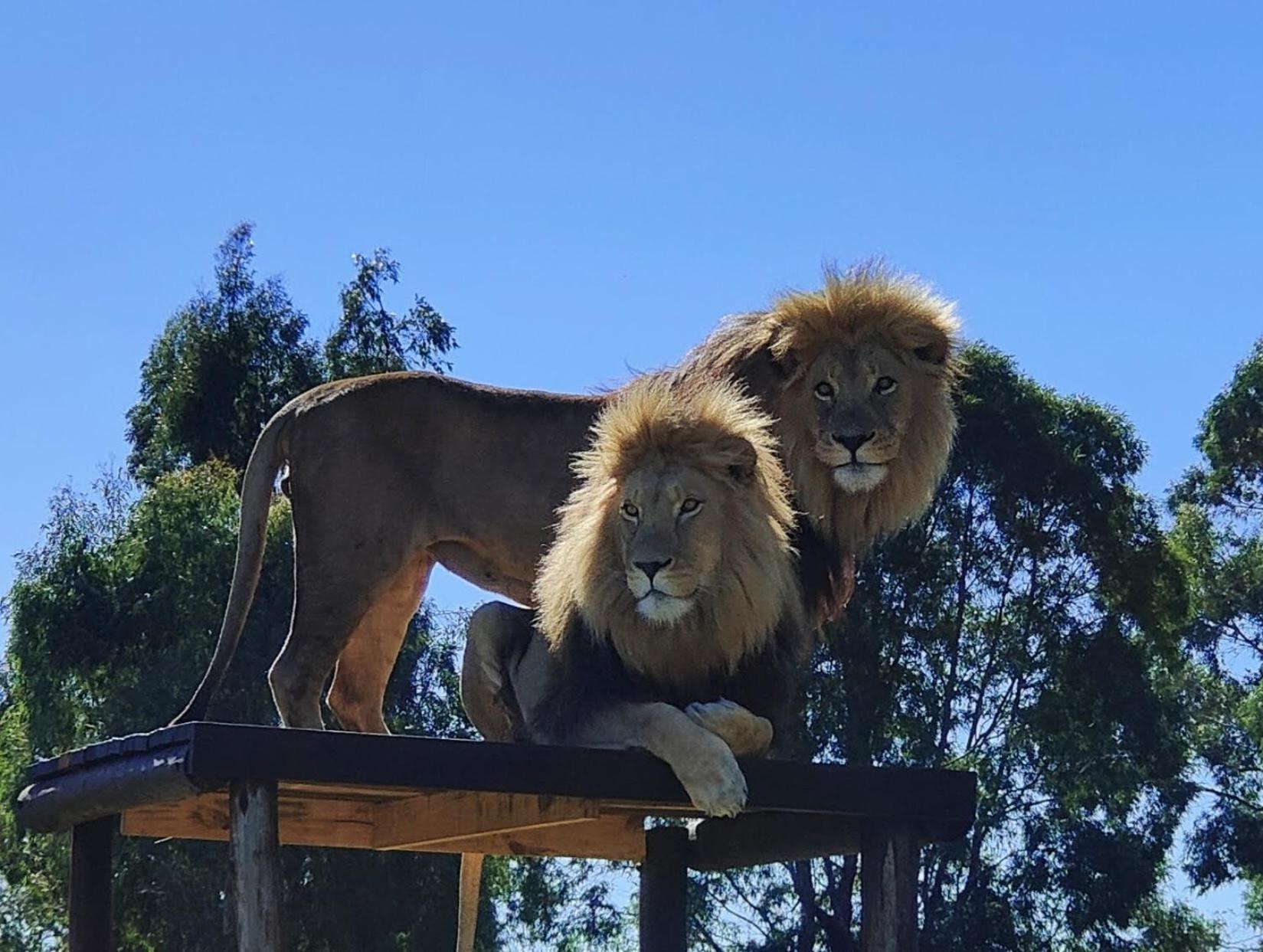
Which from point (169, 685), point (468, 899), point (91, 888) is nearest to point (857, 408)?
point (468, 899)

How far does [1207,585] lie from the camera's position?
22.2 m

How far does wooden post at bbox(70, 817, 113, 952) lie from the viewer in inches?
201

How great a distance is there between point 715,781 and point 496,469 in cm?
175

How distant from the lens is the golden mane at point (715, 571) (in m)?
4.78

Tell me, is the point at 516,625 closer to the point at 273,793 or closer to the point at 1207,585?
the point at 273,793

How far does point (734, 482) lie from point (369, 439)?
148 centimetres

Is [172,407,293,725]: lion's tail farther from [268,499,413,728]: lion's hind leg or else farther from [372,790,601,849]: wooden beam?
[372,790,601,849]: wooden beam

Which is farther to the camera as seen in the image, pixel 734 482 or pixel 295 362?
pixel 295 362

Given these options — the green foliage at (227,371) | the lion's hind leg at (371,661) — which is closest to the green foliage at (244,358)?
the green foliage at (227,371)

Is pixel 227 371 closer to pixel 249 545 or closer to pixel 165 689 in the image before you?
pixel 165 689

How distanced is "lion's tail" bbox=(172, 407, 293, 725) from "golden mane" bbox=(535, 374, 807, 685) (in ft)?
3.24

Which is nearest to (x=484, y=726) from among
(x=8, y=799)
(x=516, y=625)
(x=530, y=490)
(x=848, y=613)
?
(x=516, y=625)

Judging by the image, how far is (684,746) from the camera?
179 inches

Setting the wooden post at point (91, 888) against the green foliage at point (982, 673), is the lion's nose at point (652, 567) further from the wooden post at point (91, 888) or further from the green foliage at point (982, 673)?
the green foliage at point (982, 673)
